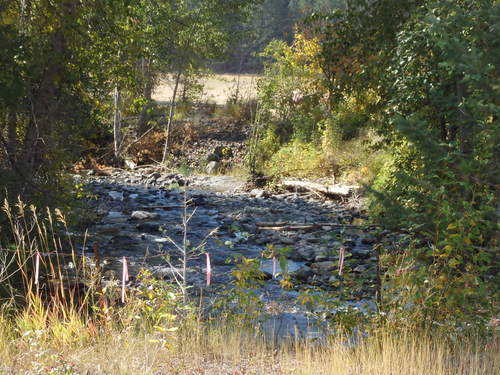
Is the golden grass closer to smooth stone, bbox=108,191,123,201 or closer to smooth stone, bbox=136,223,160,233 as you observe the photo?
smooth stone, bbox=136,223,160,233

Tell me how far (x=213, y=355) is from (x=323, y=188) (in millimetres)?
11902

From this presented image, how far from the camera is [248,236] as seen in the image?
31.1 ft

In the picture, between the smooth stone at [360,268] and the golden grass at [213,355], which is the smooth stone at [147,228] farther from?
the golden grass at [213,355]

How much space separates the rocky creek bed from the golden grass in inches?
29.2

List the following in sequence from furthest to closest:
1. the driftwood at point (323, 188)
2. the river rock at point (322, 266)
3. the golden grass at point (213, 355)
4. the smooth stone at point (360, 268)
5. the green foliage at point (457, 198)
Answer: the driftwood at point (323, 188)
the river rock at point (322, 266)
the smooth stone at point (360, 268)
the green foliage at point (457, 198)
the golden grass at point (213, 355)

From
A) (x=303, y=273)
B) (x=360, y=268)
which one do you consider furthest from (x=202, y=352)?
(x=360, y=268)

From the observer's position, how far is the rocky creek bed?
6566 mm

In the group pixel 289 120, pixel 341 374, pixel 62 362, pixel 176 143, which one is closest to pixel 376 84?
pixel 341 374

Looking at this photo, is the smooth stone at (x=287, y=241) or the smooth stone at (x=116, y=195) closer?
the smooth stone at (x=287, y=241)

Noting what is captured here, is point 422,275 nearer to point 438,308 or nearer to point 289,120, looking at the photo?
point 438,308

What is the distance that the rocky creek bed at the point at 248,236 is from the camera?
259 inches

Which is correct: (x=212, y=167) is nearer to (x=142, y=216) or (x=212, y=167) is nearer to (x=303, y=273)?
(x=142, y=216)

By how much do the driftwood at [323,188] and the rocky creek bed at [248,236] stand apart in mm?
274

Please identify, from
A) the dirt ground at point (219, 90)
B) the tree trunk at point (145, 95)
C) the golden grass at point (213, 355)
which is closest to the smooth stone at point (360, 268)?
the golden grass at point (213, 355)
